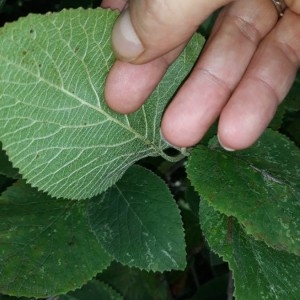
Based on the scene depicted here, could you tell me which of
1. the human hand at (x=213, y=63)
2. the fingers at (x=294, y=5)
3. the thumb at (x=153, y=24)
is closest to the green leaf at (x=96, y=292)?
the human hand at (x=213, y=63)

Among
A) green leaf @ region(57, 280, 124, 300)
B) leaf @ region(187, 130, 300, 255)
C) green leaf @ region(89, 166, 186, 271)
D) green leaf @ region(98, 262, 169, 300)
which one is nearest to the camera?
leaf @ region(187, 130, 300, 255)

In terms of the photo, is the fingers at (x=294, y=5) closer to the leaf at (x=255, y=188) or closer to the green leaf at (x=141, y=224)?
the leaf at (x=255, y=188)

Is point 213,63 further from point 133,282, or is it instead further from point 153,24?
point 133,282

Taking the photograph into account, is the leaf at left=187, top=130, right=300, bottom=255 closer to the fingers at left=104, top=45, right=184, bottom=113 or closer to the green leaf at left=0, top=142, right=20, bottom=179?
the fingers at left=104, top=45, right=184, bottom=113

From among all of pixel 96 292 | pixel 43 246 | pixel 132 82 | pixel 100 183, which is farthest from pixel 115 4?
pixel 96 292

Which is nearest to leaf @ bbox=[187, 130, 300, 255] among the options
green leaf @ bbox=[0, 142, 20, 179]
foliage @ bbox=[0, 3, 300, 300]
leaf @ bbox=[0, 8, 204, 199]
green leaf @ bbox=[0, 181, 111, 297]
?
foliage @ bbox=[0, 3, 300, 300]

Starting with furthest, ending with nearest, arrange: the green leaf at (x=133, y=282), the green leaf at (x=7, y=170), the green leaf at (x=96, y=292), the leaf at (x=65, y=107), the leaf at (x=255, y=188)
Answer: the green leaf at (x=133, y=282) → the green leaf at (x=96, y=292) → the green leaf at (x=7, y=170) → the leaf at (x=255, y=188) → the leaf at (x=65, y=107)
